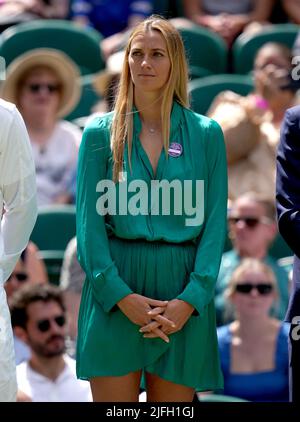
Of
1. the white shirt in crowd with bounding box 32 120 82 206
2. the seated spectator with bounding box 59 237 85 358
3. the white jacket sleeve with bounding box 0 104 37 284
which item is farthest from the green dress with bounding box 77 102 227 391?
the white shirt in crowd with bounding box 32 120 82 206

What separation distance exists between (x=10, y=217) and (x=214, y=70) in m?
5.13

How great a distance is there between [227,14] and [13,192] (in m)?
5.48

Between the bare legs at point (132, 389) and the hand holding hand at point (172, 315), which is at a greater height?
the hand holding hand at point (172, 315)

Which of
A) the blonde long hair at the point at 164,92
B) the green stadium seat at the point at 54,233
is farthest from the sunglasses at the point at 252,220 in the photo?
the blonde long hair at the point at 164,92

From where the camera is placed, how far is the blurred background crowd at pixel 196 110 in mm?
7027

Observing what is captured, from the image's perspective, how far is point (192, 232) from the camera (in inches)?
197

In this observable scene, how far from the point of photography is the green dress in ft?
16.3

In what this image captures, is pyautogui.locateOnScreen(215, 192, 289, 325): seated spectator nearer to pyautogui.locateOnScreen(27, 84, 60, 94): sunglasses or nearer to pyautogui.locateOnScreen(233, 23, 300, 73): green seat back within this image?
pyautogui.locateOnScreen(27, 84, 60, 94): sunglasses

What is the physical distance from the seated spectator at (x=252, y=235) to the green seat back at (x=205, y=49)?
1941mm

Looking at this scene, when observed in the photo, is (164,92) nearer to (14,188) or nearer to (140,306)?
(14,188)

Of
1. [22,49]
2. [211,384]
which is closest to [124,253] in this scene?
[211,384]

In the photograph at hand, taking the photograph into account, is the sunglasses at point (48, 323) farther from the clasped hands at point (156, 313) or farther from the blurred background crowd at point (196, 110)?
the clasped hands at point (156, 313)

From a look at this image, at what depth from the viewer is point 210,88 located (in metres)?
9.08

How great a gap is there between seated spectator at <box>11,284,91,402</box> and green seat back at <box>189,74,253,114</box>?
2231mm
